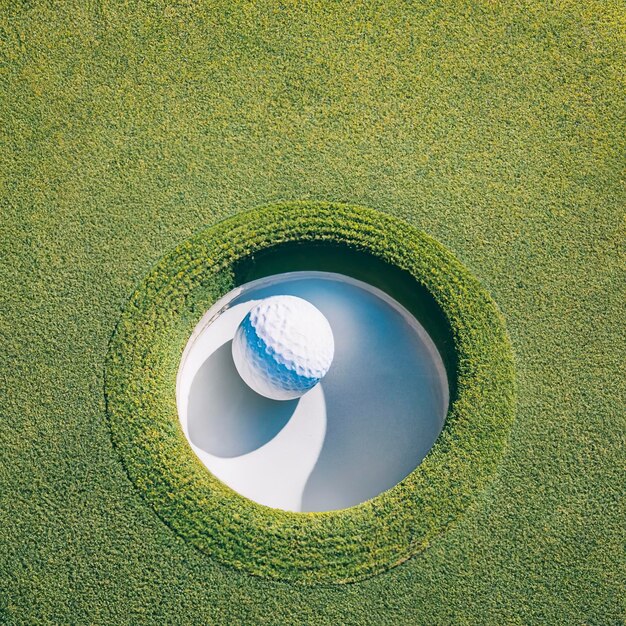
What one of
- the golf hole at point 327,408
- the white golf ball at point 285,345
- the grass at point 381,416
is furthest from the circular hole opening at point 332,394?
the white golf ball at point 285,345

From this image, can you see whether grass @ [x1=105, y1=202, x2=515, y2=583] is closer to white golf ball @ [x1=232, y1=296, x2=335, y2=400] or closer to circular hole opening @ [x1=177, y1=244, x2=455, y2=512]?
circular hole opening @ [x1=177, y1=244, x2=455, y2=512]

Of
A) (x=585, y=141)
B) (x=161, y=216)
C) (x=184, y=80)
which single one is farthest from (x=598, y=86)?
(x=161, y=216)

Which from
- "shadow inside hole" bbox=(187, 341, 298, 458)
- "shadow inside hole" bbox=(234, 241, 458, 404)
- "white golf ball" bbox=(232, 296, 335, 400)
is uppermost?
"shadow inside hole" bbox=(234, 241, 458, 404)

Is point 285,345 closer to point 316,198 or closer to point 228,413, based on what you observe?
point 228,413

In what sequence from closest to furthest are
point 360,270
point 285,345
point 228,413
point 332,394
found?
point 285,345, point 228,413, point 332,394, point 360,270

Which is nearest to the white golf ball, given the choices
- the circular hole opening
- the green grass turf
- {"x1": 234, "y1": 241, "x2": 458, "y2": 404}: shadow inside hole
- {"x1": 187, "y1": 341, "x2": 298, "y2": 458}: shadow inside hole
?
{"x1": 187, "y1": 341, "x2": 298, "y2": 458}: shadow inside hole

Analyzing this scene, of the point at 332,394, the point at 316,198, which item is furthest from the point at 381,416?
the point at 316,198

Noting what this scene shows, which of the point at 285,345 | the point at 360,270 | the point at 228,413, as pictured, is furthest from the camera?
the point at 360,270
